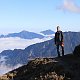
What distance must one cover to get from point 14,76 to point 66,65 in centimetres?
598

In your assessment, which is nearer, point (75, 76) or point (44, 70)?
point (75, 76)

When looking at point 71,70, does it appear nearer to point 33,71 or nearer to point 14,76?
point 33,71

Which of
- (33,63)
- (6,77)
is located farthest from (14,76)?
(33,63)

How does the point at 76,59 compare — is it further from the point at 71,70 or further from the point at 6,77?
the point at 6,77

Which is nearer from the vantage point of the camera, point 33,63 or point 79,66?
point 79,66

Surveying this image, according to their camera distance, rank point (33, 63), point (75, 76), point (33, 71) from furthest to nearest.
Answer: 1. point (33, 63)
2. point (33, 71)
3. point (75, 76)

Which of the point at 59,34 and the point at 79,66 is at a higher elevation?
the point at 59,34

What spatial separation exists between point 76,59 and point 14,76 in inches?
293

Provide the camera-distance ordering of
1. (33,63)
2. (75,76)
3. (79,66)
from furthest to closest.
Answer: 1. (33,63)
2. (79,66)
3. (75,76)

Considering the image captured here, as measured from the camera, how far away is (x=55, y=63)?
31922 mm

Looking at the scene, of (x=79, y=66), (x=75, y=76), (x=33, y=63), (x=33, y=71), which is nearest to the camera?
(x=75, y=76)

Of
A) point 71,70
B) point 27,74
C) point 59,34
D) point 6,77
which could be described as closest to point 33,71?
point 27,74

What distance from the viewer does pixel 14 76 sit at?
106ft

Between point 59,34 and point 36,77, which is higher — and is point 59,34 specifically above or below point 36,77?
above
